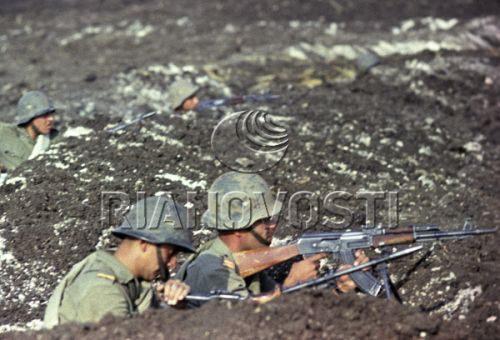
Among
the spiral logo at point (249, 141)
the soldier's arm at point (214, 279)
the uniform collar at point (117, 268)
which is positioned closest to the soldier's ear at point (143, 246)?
the uniform collar at point (117, 268)

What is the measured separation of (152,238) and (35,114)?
6.54m

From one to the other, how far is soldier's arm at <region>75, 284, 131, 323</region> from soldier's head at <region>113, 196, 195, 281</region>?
27cm

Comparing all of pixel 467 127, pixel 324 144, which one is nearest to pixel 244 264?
pixel 324 144

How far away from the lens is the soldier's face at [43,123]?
12531 mm

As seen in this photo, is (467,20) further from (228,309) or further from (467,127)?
(228,309)

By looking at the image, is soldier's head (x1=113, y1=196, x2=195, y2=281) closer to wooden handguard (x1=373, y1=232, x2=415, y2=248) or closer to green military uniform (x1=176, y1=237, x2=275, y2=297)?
green military uniform (x1=176, y1=237, x2=275, y2=297)

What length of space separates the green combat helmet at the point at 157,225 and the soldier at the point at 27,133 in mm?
5986

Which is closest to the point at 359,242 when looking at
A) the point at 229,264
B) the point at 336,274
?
the point at 336,274

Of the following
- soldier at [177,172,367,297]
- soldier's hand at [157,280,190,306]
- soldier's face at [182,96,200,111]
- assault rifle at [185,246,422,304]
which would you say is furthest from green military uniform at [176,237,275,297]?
soldier's face at [182,96,200,111]

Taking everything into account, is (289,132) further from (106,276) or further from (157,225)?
(106,276)

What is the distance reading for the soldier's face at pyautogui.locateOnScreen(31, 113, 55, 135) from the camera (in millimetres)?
12531

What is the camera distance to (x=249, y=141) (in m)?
13.4

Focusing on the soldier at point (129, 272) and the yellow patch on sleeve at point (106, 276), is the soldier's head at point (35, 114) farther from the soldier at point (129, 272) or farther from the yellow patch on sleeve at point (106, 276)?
the yellow patch on sleeve at point (106, 276)

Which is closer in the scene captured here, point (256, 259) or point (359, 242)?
point (256, 259)
